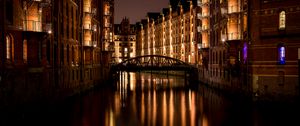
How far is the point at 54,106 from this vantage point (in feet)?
99.2

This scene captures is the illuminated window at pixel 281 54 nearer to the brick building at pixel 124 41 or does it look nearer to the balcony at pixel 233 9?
the balcony at pixel 233 9

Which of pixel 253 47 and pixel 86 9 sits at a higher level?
pixel 86 9

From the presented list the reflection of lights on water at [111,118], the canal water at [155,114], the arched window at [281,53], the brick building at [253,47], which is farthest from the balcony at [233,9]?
the reflection of lights on water at [111,118]

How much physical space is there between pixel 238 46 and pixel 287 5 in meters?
8.45

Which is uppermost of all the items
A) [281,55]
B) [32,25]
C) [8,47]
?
[32,25]

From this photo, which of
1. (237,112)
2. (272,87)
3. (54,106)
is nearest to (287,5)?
(272,87)

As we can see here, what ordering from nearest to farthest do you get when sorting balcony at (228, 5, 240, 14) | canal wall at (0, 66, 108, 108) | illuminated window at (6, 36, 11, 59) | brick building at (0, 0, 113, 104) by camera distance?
canal wall at (0, 66, 108, 108)
brick building at (0, 0, 113, 104)
illuminated window at (6, 36, 11, 59)
balcony at (228, 5, 240, 14)

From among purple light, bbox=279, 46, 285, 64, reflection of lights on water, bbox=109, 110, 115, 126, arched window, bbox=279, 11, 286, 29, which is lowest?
reflection of lights on water, bbox=109, 110, 115, 126

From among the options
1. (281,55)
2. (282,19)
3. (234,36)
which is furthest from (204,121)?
(234,36)

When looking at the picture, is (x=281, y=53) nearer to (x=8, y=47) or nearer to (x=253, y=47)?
(x=253, y=47)

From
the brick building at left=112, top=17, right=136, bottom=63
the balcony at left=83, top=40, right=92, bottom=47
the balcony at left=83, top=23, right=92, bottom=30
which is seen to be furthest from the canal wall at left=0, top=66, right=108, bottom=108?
the brick building at left=112, top=17, right=136, bottom=63

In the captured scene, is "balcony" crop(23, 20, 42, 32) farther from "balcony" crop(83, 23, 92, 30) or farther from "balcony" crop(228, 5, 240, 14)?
"balcony" crop(83, 23, 92, 30)

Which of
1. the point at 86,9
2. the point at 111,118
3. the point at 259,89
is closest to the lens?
the point at 111,118

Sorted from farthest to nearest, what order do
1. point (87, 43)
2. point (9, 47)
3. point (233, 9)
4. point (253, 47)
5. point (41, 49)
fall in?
1. point (87, 43)
2. point (233, 9)
3. point (253, 47)
4. point (41, 49)
5. point (9, 47)
